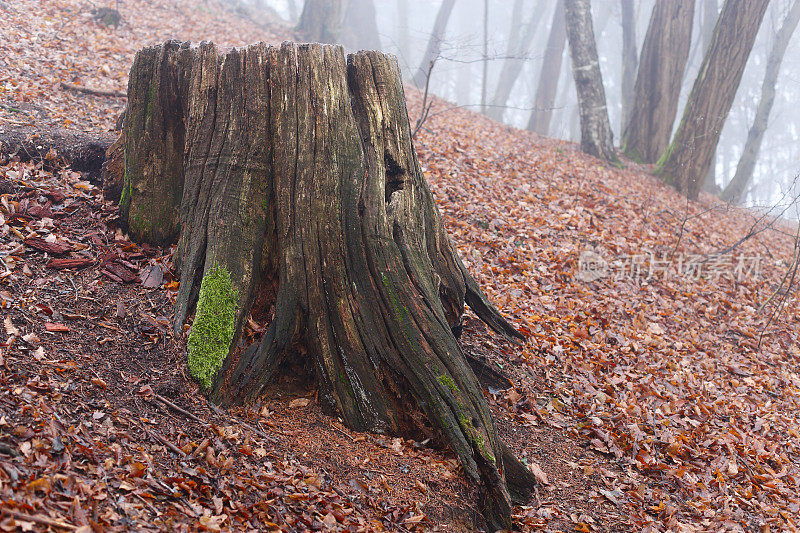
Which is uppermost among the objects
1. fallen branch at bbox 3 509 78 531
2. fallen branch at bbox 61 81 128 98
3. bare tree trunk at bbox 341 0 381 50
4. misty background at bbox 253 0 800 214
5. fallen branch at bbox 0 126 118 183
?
misty background at bbox 253 0 800 214

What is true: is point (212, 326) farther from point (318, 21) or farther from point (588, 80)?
point (318, 21)

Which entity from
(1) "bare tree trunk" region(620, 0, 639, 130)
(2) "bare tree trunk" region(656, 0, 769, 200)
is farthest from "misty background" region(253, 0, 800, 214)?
(2) "bare tree trunk" region(656, 0, 769, 200)

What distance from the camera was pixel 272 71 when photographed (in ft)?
10.7

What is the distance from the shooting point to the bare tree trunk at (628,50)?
1502 cm

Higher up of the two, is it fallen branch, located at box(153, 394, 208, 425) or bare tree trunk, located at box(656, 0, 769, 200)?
bare tree trunk, located at box(656, 0, 769, 200)

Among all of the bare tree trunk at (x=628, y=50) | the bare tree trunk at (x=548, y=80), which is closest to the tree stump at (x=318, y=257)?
the bare tree trunk at (x=628, y=50)

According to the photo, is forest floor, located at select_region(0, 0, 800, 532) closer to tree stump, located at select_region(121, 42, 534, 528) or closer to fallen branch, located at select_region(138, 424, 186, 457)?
fallen branch, located at select_region(138, 424, 186, 457)

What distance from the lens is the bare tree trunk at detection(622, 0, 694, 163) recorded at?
11.8 metres

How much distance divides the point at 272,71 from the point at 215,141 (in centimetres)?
59

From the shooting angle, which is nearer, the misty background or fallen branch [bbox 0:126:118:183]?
fallen branch [bbox 0:126:118:183]

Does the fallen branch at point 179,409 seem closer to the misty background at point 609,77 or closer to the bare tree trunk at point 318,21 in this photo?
the bare tree trunk at point 318,21

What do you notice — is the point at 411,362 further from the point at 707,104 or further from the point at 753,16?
the point at 753,16

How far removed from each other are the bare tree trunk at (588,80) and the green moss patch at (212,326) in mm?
10510

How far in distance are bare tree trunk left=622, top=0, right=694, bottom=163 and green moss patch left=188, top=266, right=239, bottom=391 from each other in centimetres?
1151
